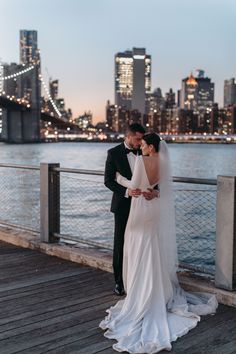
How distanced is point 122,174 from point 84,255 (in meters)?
1.51

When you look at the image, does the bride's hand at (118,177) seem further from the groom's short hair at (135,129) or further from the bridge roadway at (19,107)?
the bridge roadway at (19,107)

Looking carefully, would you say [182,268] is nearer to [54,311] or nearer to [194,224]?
[54,311]

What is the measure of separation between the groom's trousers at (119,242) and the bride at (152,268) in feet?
0.85

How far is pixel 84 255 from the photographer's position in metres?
5.83

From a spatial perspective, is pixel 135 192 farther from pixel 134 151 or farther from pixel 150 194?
pixel 134 151

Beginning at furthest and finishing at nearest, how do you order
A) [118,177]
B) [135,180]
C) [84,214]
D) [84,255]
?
[84,214]
[84,255]
[118,177]
[135,180]

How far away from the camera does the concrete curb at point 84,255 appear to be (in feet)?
14.9

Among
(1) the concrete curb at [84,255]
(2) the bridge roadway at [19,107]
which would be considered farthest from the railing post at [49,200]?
(2) the bridge roadway at [19,107]

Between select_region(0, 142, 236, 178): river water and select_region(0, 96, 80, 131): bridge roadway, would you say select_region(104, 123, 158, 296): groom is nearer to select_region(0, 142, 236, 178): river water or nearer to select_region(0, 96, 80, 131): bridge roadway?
select_region(0, 142, 236, 178): river water

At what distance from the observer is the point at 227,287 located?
4535 millimetres

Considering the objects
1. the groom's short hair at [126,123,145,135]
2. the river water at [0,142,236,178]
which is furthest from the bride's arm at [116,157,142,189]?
the river water at [0,142,236,178]

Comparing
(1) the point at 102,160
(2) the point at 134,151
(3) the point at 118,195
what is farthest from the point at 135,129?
(1) the point at 102,160

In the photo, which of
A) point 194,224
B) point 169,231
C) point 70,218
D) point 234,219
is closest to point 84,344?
point 169,231

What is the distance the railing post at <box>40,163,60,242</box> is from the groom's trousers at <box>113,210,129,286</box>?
177cm
